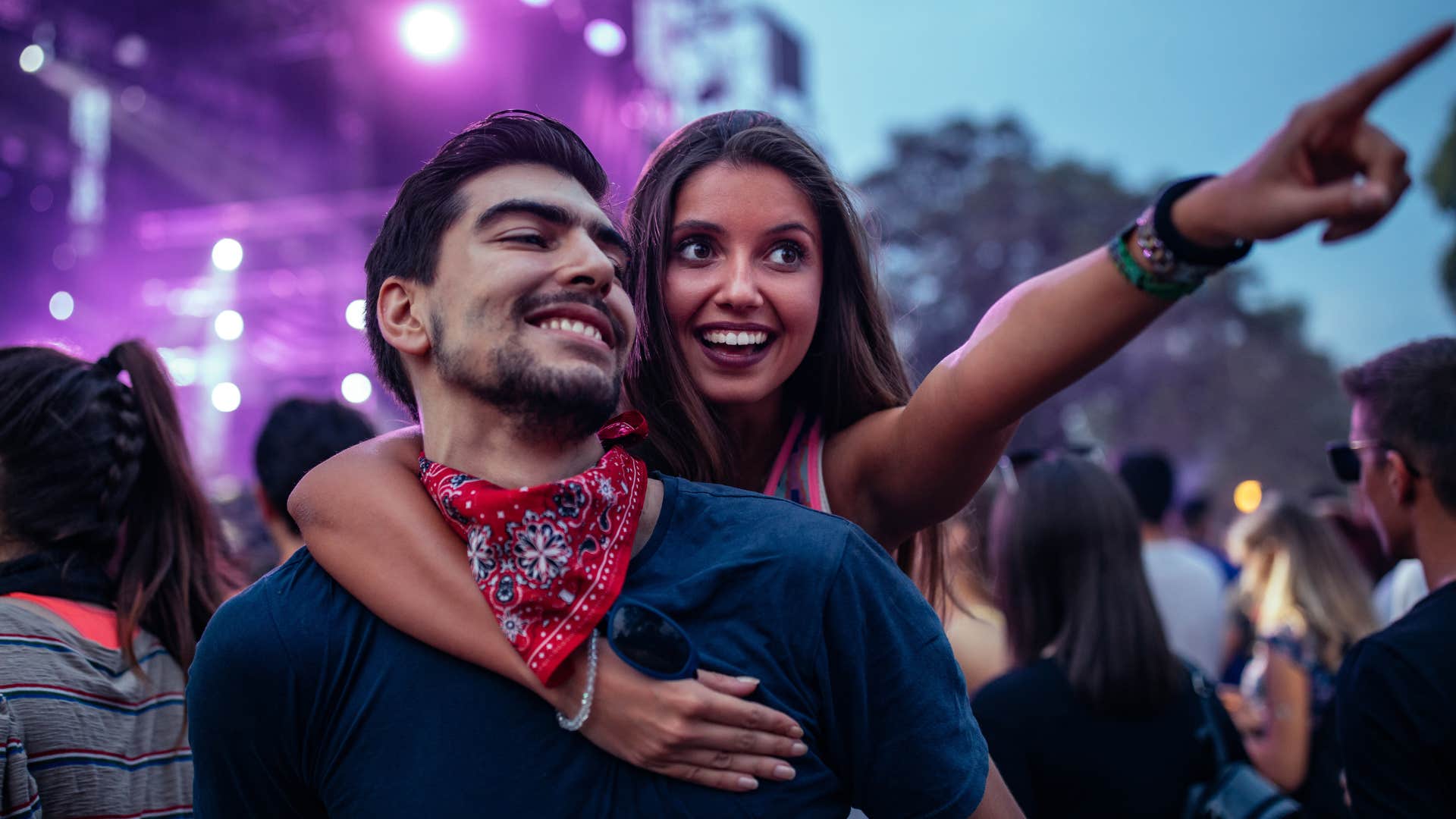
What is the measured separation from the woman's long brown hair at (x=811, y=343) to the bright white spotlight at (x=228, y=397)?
10893mm

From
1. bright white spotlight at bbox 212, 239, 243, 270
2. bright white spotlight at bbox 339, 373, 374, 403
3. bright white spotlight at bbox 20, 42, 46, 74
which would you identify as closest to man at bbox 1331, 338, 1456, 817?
bright white spotlight at bbox 339, 373, 374, 403

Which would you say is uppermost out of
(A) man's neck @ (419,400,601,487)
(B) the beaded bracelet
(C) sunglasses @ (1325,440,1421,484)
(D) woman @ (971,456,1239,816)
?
(A) man's neck @ (419,400,601,487)

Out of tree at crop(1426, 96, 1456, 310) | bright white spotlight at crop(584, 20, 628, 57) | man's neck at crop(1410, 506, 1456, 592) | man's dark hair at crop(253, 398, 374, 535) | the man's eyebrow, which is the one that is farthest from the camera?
tree at crop(1426, 96, 1456, 310)

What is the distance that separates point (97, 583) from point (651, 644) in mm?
1463

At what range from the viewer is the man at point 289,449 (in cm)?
333

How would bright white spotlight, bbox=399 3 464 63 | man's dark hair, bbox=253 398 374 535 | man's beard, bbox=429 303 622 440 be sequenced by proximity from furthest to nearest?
bright white spotlight, bbox=399 3 464 63
man's dark hair, bbox=253 398 374 535
man's beard, bbox=429 303 622 440

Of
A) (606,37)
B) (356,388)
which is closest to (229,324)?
(356,388)

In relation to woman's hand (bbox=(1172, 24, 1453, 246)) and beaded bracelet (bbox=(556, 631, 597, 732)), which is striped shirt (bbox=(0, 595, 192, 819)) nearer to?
beaded bracelet (bbox=(556, 631, 597, 732))

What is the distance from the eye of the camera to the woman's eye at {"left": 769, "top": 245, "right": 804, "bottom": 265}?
7.55 feet

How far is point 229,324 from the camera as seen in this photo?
1204cm

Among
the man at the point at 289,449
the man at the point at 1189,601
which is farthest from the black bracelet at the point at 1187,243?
the man at the point at 1189,601

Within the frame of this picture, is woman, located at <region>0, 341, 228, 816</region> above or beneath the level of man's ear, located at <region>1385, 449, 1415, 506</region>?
above

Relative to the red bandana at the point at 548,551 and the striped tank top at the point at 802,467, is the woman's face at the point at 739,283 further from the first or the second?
the red bandana at the point at 548,551

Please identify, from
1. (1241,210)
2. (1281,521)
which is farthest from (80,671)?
(1281,521)
